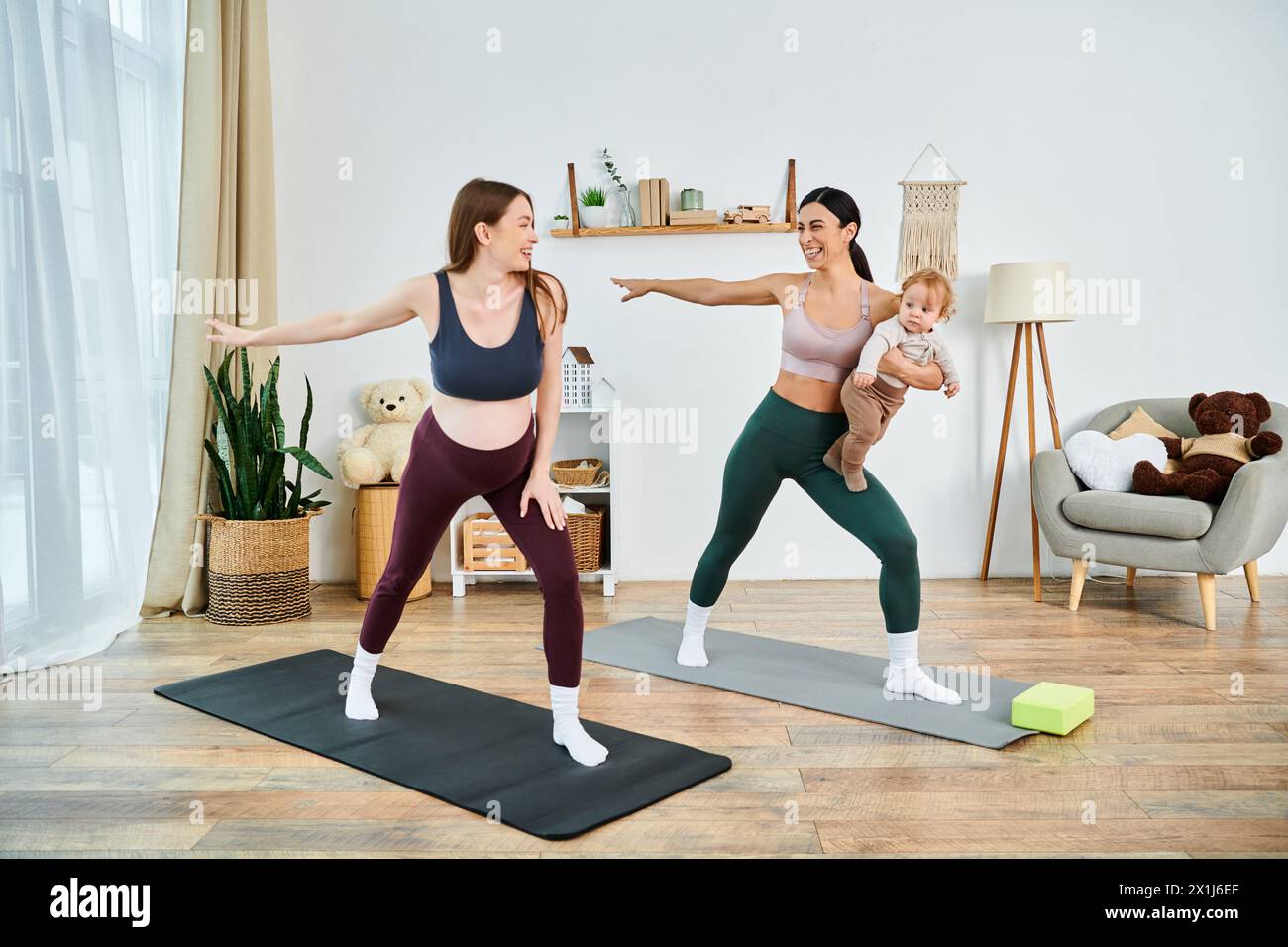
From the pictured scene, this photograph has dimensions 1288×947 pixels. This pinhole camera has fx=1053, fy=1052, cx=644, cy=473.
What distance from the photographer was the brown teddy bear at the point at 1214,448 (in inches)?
152

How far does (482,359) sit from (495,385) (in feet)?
0.23

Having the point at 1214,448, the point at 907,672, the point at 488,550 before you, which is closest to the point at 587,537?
the point at 488,550

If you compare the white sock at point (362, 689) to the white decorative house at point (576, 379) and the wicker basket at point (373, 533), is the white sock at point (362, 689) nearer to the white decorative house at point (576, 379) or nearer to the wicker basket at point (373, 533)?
the wicker basket at point (373, 533)

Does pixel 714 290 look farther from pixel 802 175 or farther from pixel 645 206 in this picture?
pixel 802 175

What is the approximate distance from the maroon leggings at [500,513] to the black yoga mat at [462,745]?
0.24 m

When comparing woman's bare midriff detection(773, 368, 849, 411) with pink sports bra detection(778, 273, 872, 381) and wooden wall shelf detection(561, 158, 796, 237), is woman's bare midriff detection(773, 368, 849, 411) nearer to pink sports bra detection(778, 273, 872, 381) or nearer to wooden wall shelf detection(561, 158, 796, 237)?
pink sports bra detection(778, 273, 872, 381)

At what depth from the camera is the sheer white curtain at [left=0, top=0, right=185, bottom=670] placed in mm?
3129

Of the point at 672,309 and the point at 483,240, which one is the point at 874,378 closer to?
the point at 483,240

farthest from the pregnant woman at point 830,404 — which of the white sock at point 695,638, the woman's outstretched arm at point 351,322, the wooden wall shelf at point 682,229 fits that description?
the wooden wall shelf at point 682,229

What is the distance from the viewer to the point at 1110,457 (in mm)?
4102

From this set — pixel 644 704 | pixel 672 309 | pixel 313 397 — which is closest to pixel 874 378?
pixel 644 704

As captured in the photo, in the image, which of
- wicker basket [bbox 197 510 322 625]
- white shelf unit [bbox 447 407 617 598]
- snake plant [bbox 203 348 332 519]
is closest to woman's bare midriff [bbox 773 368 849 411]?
white shelf unit [bbox 447 407 617 598]

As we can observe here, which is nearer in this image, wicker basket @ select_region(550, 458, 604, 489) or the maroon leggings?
the maroon leggings

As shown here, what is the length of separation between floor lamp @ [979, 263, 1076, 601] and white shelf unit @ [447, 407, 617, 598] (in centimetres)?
167
